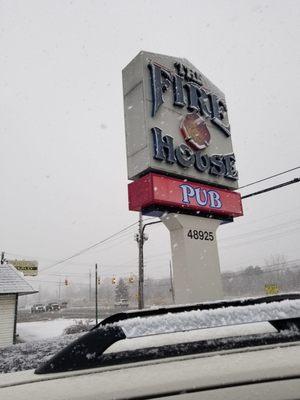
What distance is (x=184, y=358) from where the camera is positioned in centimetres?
117

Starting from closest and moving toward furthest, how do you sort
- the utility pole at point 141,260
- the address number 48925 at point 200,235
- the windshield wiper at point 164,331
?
the windshield wiper at point 164,331 < the address number 48925 at point 200,235 < the utility pole at point 141,260

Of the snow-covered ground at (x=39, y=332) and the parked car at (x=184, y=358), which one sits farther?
the snow-covered ground at (x=39, y=332)

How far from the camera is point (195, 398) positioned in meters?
0.96

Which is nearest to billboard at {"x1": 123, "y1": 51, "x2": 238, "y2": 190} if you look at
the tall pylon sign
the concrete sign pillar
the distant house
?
the tall pylon sign

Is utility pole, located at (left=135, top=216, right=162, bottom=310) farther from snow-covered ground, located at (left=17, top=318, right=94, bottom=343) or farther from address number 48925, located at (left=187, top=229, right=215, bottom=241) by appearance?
address number 48925, located at (left=187, top=229, right=215, bottom=241)

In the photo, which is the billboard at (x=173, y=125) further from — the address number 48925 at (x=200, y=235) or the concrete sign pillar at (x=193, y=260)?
the address number 48925 at (x=200, y=235)

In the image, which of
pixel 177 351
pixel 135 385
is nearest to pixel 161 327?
pixel 177 351

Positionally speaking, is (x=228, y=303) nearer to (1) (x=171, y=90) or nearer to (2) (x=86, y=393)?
(2) (x=86, y=393)

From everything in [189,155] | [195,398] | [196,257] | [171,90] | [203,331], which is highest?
[171,90]

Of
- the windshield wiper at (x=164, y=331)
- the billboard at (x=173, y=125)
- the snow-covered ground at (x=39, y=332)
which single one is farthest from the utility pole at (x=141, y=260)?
the windshield wiper at (x=164, y=331)

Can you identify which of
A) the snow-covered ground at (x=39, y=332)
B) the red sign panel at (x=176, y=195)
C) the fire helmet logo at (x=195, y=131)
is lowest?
Answer: the snow-covered ground at (x=39, y=332)

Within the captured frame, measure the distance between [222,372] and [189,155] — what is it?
25.1 feet

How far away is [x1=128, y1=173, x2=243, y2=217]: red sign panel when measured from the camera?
7.37 metres

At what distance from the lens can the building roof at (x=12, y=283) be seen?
19484 mm
